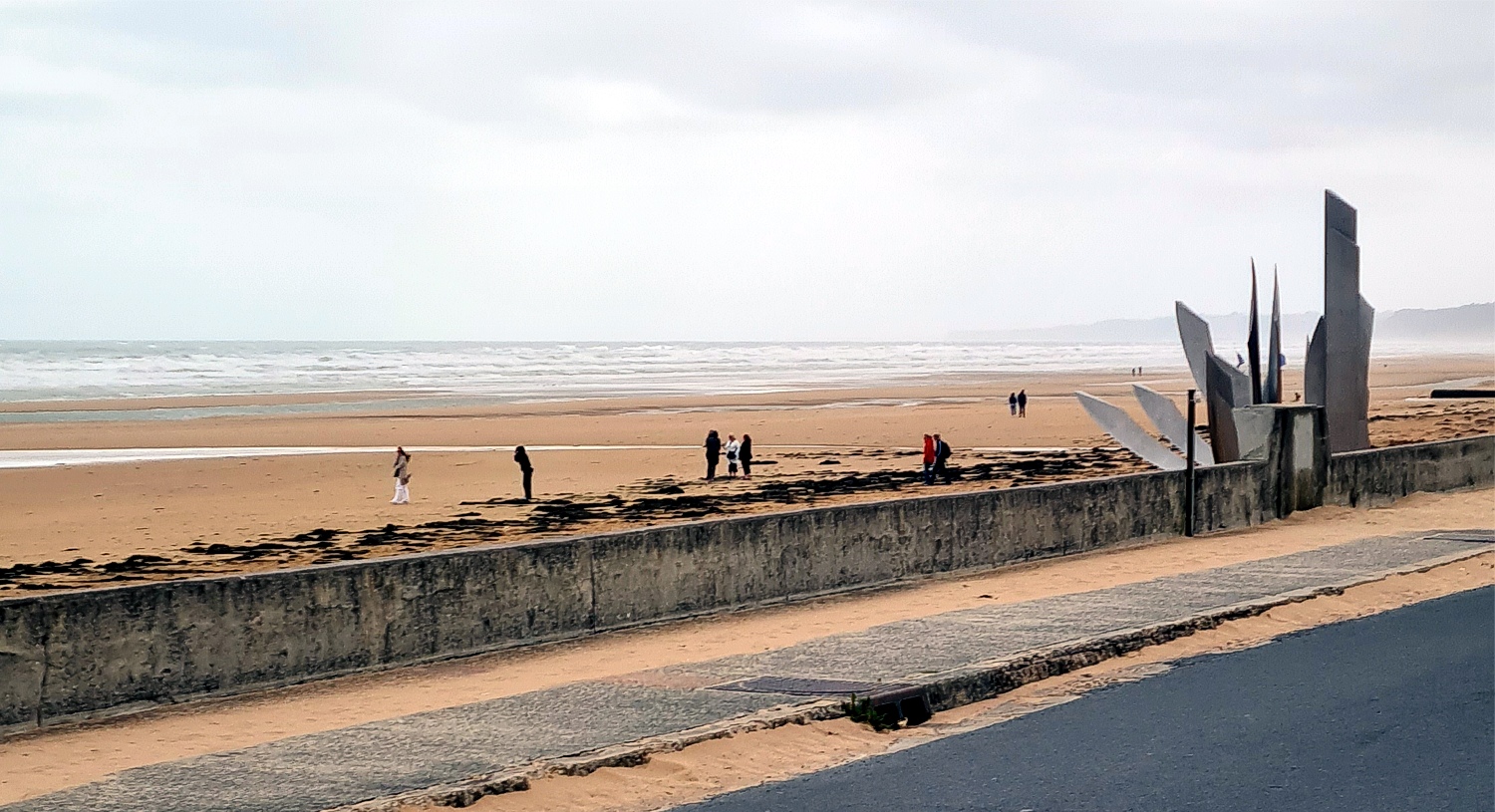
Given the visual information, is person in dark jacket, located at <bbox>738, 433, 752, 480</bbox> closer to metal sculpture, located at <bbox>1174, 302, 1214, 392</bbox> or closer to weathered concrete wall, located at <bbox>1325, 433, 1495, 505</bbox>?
metal sculpture, located at <bbox>1174, 302, 1214, 392</bbox>

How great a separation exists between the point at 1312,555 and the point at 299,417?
41.9m

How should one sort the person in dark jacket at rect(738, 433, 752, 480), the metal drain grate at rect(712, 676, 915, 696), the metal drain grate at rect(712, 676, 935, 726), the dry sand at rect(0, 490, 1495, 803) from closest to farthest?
the dry sand at rect(0, 490, 1495, 803)
the metal drain grate at rect(712, 676, 935, 726)
the metal drain grate at rect(712, 676, 915, 696)
the person in dark jacket at rect(738, 433, 752, 480)

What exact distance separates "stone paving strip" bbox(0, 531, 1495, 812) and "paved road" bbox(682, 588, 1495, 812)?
764 millimetres

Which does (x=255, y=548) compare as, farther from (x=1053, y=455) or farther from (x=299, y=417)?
(x=299, y=417)

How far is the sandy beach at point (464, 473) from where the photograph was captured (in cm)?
2037

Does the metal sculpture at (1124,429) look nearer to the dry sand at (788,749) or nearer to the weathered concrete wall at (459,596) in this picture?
the weathered concrete wall at (459,596)

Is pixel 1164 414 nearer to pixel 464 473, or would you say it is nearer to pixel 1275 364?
pixel 1275 364

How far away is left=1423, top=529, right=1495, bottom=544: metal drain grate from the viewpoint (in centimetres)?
1593

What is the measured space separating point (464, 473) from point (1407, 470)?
58.5ft

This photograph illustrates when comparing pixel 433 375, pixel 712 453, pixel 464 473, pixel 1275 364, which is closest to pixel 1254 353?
pixel 1275 364

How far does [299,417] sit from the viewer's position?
51.0m

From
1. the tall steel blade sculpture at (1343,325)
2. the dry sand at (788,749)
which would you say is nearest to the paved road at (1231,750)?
the dry sand at (788,749)

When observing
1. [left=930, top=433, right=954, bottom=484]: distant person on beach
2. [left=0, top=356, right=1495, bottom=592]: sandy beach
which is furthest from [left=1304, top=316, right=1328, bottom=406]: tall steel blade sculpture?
[left=930, top=433, right=954, bottom=484]: distant person on beach

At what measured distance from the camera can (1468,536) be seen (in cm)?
1627
